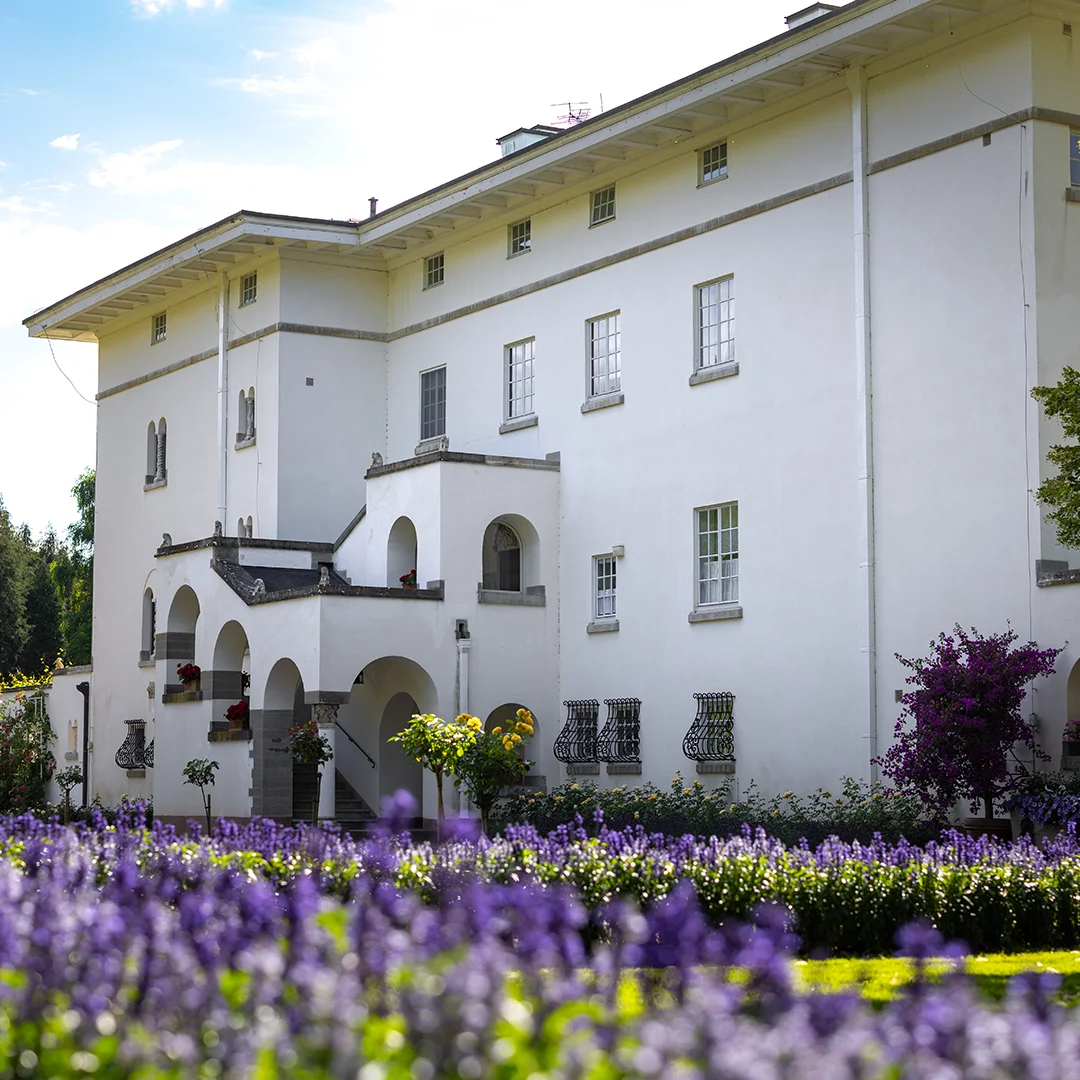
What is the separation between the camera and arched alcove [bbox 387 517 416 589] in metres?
29.8

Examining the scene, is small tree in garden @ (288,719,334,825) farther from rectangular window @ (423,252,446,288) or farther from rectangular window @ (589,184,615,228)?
rectangular window @ (423,252,446,288)

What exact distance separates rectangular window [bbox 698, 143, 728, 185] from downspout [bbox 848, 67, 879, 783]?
2970 mm

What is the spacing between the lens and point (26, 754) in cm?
4028

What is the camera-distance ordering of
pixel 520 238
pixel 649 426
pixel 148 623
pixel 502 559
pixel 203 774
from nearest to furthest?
pixel 649 426, pixel 203 774, pixel 502 559, pixel 520 238, pixel 148 623

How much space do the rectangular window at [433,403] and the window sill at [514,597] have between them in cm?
456

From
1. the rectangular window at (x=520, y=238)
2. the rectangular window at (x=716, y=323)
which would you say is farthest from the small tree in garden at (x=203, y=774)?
the rectangular window at (x=716, y=323)

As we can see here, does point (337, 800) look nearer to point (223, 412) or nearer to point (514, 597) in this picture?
point (514, 597)

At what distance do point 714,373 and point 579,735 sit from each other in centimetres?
658

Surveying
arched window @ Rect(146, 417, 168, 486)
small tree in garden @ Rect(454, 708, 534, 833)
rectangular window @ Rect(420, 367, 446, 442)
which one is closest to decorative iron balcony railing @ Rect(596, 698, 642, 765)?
small tree in garden @ Rect(454, 708, 534, 833)

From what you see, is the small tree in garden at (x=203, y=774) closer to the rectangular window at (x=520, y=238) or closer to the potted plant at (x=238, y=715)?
the potted plant at (x=238, y=715)

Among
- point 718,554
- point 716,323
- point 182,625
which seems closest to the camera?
point 718,554

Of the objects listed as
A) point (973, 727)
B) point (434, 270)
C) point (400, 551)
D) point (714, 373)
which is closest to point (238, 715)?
point (400, 551)

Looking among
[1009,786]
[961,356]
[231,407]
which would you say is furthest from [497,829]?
[231,407]

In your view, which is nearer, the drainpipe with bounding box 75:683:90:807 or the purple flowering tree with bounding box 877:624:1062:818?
the purple flowering tree with bounding box 877:624:1062:818
